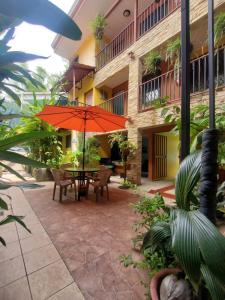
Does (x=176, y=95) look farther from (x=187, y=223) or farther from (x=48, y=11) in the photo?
(x=48, y=11)

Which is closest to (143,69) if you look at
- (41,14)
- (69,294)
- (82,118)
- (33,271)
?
(82,118)

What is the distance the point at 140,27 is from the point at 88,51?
424 centimetres

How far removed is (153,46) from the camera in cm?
649

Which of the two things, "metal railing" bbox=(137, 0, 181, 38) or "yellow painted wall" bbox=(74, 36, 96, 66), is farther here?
"yellow painted wall" bbox=(74, 36, 96, 66)

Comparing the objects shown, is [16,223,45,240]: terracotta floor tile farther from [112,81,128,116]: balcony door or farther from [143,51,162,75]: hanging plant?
[112,81,128,116]: balcony door

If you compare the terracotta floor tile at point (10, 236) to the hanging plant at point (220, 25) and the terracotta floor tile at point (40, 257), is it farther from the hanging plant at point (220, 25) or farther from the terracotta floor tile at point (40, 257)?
the hanging plant at point (220, 25)

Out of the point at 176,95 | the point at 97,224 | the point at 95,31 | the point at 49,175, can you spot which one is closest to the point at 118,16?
the point at 95,31

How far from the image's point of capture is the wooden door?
8.38 metres

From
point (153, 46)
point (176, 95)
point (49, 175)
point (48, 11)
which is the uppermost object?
point (153, 46)

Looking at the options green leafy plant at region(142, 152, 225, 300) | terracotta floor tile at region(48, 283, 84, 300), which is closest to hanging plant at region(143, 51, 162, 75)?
green leafy plant at region(142, 152, 225, 300)

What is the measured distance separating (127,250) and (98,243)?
1.40 ft

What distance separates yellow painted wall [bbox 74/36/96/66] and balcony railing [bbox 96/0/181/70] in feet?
2.46

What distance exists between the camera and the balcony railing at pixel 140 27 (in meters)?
6.70

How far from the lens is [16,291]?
69.6 inches
